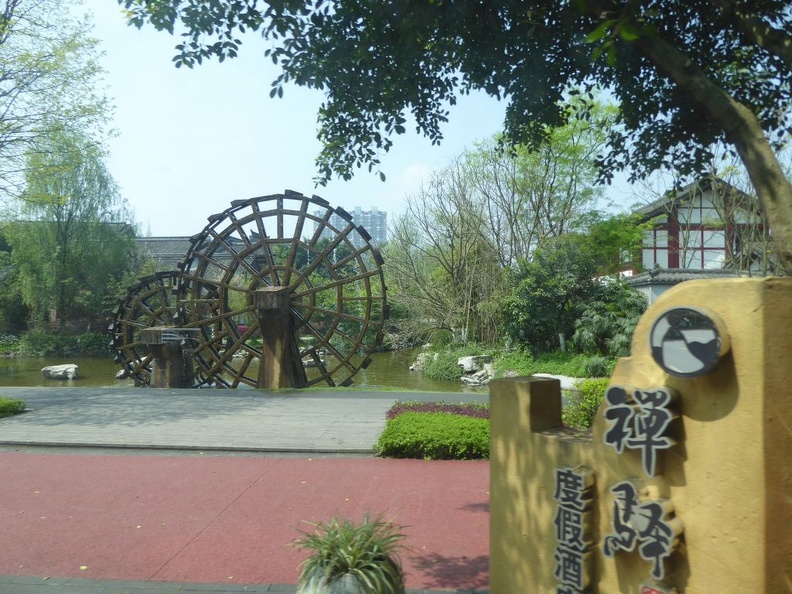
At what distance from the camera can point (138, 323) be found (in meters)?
20.2

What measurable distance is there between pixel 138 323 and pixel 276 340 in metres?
7.64

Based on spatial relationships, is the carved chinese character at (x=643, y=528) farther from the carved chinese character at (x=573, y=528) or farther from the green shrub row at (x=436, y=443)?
the green shrub row at (x=436, y=443)

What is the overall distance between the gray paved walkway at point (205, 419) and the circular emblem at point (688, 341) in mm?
5605

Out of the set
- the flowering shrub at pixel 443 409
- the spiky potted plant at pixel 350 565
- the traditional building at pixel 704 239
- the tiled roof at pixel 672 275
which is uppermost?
the traditional building at pixel 704 239

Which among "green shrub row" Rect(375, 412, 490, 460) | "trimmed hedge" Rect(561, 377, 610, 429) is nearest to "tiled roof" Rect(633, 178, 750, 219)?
"trimmed hedge" Rect(561, 377, 610, 429)

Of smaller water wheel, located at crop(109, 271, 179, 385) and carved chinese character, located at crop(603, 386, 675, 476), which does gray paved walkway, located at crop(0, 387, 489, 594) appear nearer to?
carved chinese character, located at crop(603, 386, 675, 476)

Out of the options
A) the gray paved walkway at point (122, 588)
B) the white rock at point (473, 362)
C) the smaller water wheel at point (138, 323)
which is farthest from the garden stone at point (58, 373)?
the gray paved walkway at point (122, 588)

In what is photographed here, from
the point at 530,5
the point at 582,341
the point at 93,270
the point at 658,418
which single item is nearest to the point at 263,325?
the point at 582,341

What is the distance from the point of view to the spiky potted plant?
10.6 ft

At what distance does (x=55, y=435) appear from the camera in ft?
29.0

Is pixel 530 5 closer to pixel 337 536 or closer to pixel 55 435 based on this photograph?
pixel 337 536

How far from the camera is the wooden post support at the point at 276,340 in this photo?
47.3 ft

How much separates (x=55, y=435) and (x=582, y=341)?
45.3 ft

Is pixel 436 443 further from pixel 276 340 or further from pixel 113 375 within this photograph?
pixel 113 375
